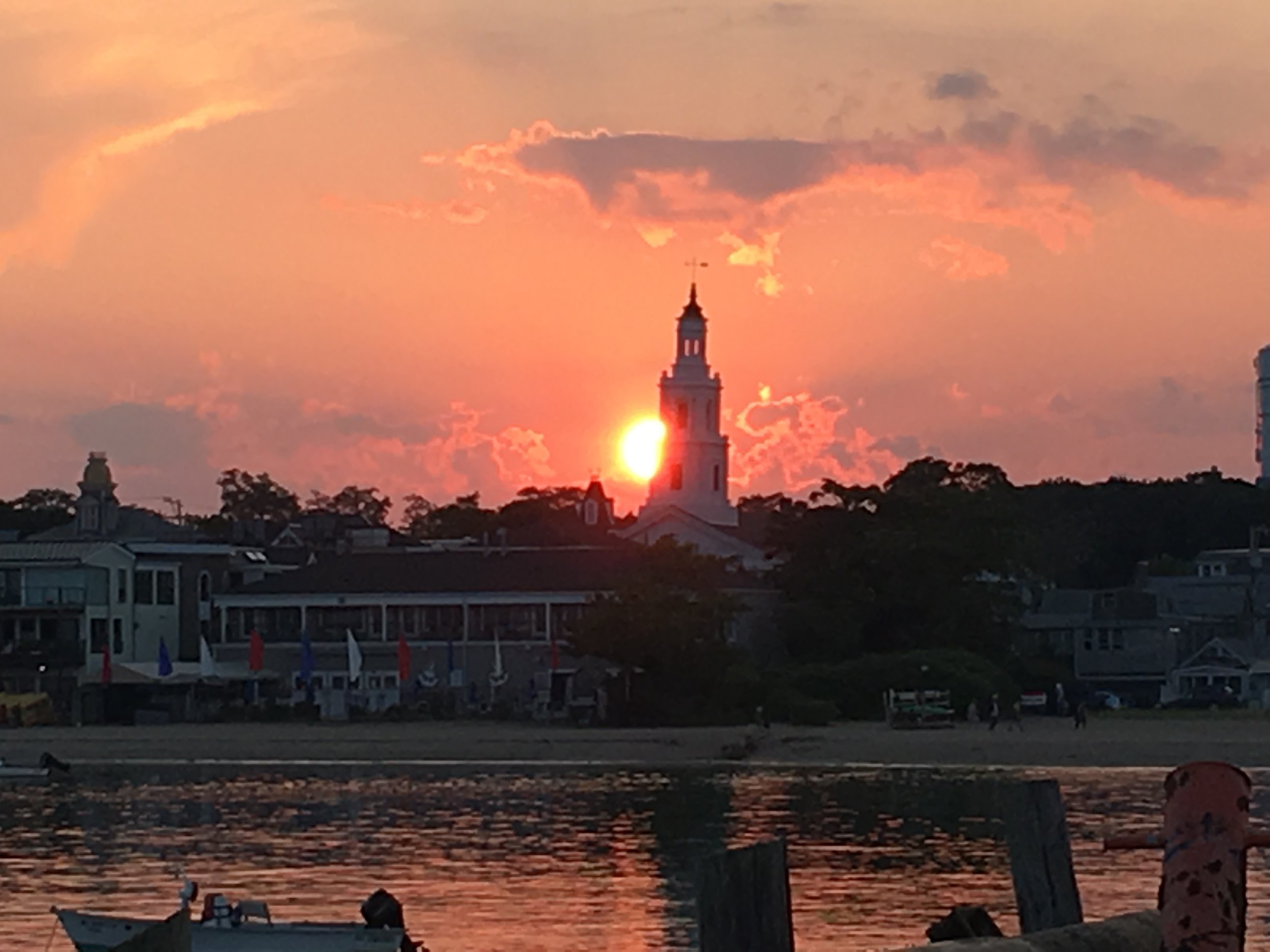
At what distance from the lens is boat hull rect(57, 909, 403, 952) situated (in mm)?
27984

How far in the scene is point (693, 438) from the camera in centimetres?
12581

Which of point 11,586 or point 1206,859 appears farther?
point 11,586

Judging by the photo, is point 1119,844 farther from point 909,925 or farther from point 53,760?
point 53,760

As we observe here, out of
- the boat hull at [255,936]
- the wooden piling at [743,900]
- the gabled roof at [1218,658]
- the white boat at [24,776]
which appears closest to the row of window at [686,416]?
the gabled roof at [1218,658]

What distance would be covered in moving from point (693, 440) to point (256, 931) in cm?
9754

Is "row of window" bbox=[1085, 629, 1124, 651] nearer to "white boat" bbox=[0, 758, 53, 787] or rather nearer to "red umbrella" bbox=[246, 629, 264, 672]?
"red umbrella" bbox=[246, 629, 264, 672]

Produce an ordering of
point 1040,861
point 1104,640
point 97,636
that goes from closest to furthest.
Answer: point 1040,861 < point 97,636 < point 1104,640

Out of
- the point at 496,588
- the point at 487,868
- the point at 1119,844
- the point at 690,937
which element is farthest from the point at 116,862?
the point at 496,588

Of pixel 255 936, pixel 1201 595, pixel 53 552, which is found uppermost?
pixel 53 552

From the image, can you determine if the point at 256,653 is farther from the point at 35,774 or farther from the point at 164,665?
the point at 35,774

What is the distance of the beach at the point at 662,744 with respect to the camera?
2874 inches

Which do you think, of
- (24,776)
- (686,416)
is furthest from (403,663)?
(686,416)

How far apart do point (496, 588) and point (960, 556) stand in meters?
17.8

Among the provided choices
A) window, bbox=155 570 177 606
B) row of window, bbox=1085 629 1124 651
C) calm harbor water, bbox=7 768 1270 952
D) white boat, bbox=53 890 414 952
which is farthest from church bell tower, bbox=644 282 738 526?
white boat, bbox=53 890 414 952
